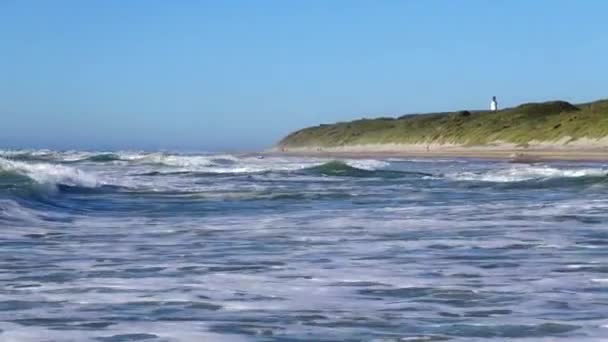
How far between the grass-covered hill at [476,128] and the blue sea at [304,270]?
40554mm

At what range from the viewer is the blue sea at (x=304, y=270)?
6750mm

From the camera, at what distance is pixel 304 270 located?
928 centimetres

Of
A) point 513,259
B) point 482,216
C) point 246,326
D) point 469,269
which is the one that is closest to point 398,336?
point 246,326

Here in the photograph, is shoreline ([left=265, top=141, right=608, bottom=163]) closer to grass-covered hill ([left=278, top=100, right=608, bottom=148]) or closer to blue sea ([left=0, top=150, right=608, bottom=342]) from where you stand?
grass-covered hill ([left=278, top=100, right=608, bottom=148])

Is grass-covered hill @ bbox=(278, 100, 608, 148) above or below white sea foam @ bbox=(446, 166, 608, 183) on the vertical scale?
above

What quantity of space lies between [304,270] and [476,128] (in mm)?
64419

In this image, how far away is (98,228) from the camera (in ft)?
44.9

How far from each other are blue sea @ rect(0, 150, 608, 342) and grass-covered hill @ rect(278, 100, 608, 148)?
133 feet

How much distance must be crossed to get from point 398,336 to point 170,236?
6387 millimetres

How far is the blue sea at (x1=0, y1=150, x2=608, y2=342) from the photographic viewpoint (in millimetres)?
6750

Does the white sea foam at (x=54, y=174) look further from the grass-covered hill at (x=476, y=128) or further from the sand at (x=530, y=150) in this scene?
the grass-covered hill at (x=476, y=128)

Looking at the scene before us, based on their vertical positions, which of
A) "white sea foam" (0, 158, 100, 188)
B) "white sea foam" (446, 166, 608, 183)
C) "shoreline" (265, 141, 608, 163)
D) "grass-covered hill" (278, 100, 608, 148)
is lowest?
"white sea foam" (446, 166, 608, 183)

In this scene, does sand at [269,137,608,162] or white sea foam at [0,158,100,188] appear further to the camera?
sand at [269,137,608,162]

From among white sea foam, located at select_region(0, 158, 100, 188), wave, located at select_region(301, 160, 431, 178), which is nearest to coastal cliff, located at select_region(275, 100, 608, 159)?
wave, located at select_region(301, 160, 431, 178)
